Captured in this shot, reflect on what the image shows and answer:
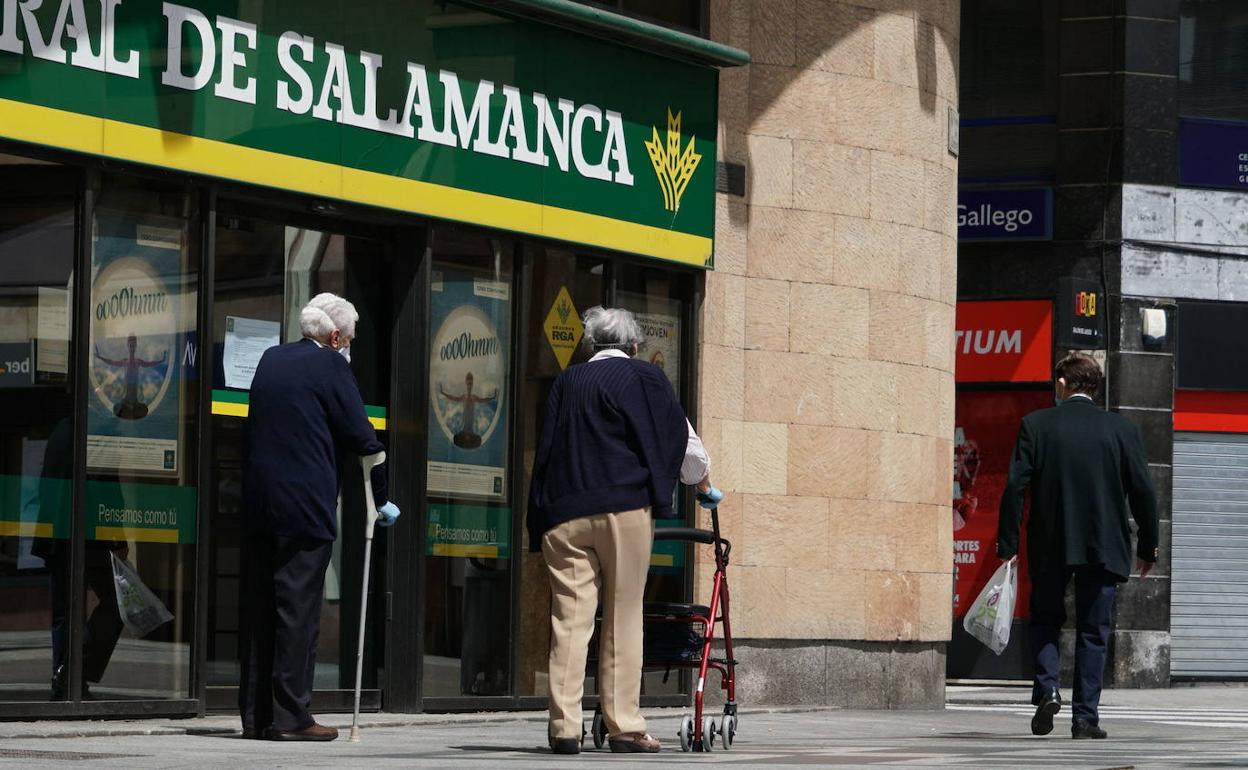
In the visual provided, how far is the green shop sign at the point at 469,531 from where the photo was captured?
1235 centimetres

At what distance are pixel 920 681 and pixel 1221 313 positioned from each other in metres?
6.84

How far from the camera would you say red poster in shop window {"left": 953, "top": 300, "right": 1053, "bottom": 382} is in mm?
20406

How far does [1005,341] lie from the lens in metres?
20.6

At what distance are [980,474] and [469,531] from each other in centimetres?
897

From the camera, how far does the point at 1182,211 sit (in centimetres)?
2039

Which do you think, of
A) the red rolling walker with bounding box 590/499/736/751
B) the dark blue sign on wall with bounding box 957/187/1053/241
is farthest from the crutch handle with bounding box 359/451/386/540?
the dark blue sign on wall with bounding box 957/187/1053/241

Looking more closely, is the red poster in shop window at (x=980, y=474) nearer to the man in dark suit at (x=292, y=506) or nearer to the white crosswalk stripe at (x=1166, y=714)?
the white crosswalk stripe at (x=1166, y=714)

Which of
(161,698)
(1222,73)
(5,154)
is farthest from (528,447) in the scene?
(1222,73)

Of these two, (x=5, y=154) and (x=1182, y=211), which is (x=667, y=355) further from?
(x=1182, y=211)

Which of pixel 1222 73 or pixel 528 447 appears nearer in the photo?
pixel 528 447

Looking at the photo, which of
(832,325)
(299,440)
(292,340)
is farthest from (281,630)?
(832,325)

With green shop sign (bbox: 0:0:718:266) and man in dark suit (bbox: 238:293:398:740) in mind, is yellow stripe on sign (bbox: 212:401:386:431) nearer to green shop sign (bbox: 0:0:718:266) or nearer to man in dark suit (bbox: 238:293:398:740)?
green shop sign (bbox: 0:0:718:266)

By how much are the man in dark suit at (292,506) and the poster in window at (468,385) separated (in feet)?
8.88

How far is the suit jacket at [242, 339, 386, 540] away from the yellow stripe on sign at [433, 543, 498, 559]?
2.80 meters
